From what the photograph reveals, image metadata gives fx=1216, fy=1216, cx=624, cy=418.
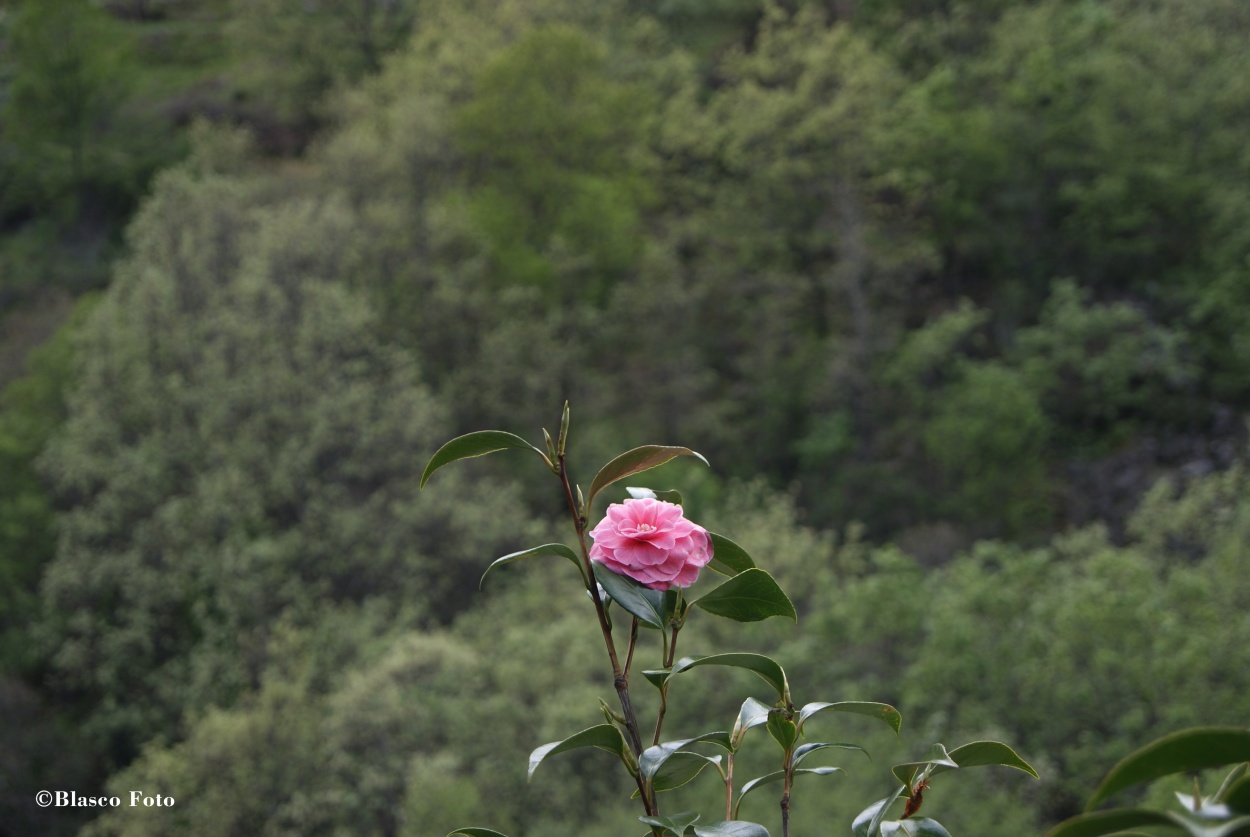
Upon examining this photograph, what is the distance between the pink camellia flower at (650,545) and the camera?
69.4 inches

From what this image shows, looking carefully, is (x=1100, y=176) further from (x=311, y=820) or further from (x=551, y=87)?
(x=311, y=820)

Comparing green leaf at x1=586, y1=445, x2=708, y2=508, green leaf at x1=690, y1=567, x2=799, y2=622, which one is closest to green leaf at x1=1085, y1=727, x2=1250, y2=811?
green leaf at x1=690, y1=567, x2=799, y2=622

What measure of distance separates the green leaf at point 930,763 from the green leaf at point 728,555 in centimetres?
37

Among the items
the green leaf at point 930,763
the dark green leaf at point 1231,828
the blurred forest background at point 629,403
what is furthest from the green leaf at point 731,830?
the blurred forest background at point 629,403

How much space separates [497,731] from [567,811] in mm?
1703

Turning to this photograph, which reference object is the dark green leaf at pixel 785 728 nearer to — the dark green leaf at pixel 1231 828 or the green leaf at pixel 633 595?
the green leaf at pixel 633 595

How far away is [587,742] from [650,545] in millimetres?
291

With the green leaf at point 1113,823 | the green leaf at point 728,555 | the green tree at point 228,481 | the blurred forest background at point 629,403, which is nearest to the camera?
the green leaf at point 1113,823

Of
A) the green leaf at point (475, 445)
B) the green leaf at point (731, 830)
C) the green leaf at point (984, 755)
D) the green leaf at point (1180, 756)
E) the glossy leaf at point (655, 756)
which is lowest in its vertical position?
the green leaf at point (731, 830)

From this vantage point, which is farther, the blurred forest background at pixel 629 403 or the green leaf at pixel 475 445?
the blurred forest background at pixel 629 403

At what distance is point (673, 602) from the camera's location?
1.82 meters

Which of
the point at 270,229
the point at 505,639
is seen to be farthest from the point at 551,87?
the point at 505,639

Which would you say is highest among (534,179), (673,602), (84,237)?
(673,602)

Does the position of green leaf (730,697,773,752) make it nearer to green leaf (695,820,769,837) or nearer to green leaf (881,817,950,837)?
green leaf (695,820,769,837)
